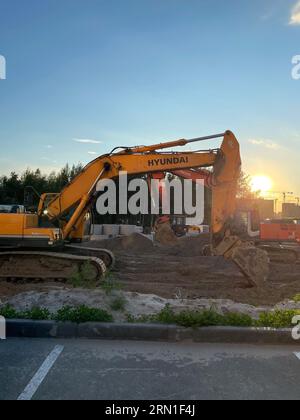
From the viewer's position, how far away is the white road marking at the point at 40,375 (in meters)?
4.31

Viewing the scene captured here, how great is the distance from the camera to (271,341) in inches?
239

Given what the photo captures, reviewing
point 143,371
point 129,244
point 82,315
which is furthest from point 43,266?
point 129,244

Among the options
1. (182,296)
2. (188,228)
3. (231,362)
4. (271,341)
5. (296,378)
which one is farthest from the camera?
(188,228)

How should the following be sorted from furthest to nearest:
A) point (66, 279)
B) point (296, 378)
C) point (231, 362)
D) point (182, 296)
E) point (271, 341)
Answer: point (66, 279), point (182, 296), point (271, 341), point (231, 362), point (296, 378)

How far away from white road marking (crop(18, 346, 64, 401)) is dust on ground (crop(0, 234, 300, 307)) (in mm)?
2738

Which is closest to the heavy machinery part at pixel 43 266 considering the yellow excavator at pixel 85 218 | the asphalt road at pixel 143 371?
the yellow excavator at pixel 85 218

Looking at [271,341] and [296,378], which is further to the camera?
[271,341]

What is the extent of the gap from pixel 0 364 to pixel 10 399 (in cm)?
91

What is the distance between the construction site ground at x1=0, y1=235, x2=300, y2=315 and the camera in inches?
293

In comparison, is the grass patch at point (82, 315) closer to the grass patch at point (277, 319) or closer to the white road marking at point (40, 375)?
the white road marking at point (40, 375)

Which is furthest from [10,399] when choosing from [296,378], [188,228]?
[188,228]

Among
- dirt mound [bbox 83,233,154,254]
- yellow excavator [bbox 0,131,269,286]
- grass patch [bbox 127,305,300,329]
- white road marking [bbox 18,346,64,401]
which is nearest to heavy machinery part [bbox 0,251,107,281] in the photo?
yellow excavator [bbox 0,131,269,286]
